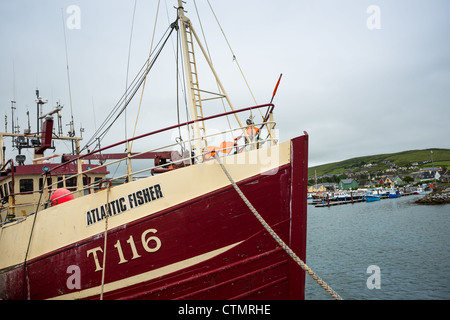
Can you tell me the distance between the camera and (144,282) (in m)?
5.13

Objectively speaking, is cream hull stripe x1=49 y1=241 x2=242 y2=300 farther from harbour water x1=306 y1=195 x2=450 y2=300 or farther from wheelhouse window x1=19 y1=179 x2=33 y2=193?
harbour water x1=306 y1=195 x2=450 y2=300

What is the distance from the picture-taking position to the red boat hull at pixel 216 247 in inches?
198

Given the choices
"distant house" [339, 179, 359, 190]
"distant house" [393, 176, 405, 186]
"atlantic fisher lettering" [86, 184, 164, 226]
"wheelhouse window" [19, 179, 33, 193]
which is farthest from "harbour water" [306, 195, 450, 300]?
"distant house" [393, 176, 405, 186]

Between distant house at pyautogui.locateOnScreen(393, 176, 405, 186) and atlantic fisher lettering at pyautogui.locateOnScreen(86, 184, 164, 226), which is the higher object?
atlantic fisher lettering at pyautogui.locateOnScreen(86, 184, 164, 226)

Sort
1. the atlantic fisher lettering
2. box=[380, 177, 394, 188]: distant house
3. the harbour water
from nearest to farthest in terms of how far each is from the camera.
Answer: the atlantic fisher lettering → the harbour water → box=[380, 177, 394, 188]: distant house

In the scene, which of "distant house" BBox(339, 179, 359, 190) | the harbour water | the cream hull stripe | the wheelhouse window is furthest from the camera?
"distant house" BBox(339, 179, 359, 190)

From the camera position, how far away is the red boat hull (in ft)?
16.5

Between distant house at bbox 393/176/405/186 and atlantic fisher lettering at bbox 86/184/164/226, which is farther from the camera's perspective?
distant house at bbox 393/176/405/186

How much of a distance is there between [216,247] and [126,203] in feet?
5.87

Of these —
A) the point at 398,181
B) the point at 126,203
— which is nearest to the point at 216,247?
the point at 126,203

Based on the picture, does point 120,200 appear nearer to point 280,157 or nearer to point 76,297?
point 76,297

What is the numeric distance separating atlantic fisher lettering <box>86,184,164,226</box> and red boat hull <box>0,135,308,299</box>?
31cm

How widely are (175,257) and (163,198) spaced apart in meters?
1.02

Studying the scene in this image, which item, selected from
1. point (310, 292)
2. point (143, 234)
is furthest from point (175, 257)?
point (310, 292)
